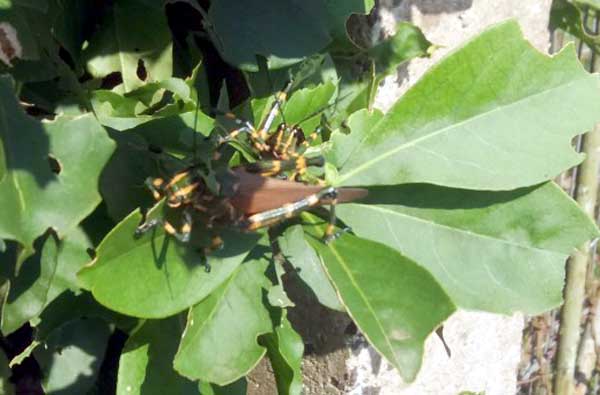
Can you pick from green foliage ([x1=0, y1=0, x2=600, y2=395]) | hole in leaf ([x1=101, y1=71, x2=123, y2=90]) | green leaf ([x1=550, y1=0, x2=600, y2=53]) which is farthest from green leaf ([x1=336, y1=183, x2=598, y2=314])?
green leaf ([x1=550, y1=0, x2=600, y2=53])

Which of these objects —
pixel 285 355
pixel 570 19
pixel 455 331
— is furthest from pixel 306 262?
pixel 570 19

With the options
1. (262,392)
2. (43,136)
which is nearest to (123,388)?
(43,136)

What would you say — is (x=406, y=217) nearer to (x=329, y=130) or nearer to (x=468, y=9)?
(x=329, y=130)

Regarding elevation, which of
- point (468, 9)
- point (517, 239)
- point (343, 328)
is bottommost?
point (343, 328)

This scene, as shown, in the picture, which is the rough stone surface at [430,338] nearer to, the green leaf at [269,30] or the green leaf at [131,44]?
the green leaf at [269,30]

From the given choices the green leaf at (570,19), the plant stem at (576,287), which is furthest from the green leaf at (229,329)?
the plant stem at (576,287)
